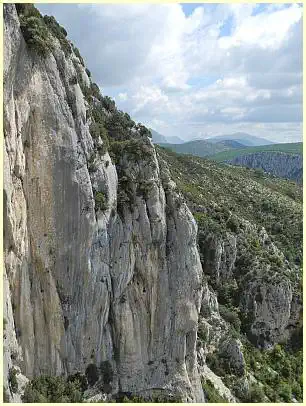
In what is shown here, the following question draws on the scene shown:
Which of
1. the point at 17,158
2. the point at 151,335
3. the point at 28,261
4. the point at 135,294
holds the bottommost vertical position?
the point at 151,335

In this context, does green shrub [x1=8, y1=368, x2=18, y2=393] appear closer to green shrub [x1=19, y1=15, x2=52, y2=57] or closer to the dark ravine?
the dark ravine

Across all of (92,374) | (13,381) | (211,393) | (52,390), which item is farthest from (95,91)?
(211,393)

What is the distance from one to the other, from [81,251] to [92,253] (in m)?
1.58

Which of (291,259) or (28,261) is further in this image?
(291,259)

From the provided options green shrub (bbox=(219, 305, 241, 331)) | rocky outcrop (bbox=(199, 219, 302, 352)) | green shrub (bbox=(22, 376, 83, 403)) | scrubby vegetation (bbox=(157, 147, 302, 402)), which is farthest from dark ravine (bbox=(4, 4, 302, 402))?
rocky outcrop (bbox=(199, 219, 302, 352))

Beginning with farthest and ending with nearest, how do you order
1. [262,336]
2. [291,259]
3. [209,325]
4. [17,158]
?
[291,259] → [262,336] → [209,325] → [17,158]

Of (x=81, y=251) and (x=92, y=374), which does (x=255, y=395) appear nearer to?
(x=92, y=374)

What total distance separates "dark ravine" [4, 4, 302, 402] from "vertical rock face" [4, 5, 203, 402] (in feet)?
0.35

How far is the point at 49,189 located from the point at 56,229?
356 centimetres

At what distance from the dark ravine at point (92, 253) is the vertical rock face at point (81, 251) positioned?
11cm

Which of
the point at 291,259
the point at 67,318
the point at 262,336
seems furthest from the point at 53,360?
the point at 291,259

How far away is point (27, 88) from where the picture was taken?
33.8m

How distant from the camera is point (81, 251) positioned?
125ft

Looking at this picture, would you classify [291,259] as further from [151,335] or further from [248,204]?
[151,335]
